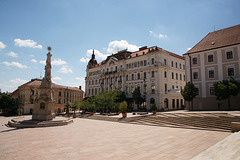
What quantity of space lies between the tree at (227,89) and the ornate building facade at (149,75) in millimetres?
11629

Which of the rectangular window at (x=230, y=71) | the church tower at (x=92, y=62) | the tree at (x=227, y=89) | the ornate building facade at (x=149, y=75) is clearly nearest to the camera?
the tree at (x=227, y=89)

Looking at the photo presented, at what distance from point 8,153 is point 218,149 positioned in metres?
10.5

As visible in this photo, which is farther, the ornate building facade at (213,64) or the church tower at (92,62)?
the church tower at (92,62)

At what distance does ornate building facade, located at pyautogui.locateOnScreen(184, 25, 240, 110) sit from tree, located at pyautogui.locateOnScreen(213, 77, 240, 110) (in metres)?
2.24

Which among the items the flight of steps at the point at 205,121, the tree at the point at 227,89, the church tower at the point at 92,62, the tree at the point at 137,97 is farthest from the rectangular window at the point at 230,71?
the church tower at the point at 92,62

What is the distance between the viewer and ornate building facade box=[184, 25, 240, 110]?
29.0 meters

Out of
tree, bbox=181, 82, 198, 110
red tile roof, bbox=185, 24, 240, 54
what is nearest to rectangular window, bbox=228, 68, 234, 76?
red tile roof, bbox=185, 24, 240, 54

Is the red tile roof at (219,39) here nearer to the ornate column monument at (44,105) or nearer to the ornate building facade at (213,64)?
the ornate building facade at (213,64)

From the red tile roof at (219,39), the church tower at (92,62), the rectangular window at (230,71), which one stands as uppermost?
the church tower at (92,62)

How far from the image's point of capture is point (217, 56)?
3066 centimetres

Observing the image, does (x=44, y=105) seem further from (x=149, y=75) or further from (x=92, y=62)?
(x=92, y=62)

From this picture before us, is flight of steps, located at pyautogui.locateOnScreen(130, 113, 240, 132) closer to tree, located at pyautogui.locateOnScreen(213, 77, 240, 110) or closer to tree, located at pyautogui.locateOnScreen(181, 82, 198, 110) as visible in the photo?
Answer: tree, located at pyautogui.locateOnScreen(213, 77, 240, 110)

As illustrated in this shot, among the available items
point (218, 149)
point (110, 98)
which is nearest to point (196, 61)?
point (110, 98)

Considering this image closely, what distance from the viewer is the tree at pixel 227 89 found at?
2588 centimetres
